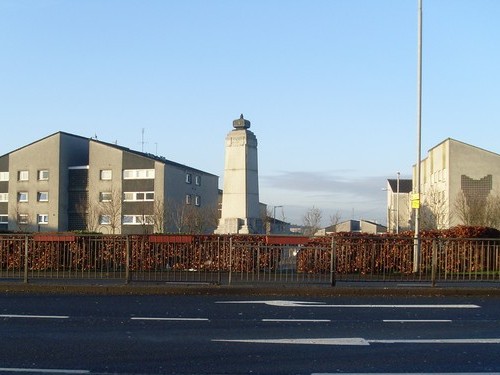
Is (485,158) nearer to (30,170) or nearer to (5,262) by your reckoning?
(30,170)

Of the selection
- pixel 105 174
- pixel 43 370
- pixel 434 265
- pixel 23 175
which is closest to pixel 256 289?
pixel 434 265

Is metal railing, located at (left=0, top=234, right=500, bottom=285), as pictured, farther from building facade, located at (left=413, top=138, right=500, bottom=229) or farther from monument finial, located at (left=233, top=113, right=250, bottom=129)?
building facade, located at (left=413, top=138, right=500, bottom=229)

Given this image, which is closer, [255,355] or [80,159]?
[255,355]

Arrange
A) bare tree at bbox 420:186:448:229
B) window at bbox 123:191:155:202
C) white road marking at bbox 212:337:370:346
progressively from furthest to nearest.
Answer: window at bbox 123:191:155:202 < bare tree at bbox 420:186:448:229 < white road marking at bbox 212:337:370:346

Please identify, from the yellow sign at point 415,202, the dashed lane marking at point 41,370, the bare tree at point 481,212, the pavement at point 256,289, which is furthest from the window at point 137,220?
the dashed lane marking at point 41,370

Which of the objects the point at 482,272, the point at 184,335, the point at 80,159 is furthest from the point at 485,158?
the point at 184,335

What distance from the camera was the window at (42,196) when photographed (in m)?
62.3

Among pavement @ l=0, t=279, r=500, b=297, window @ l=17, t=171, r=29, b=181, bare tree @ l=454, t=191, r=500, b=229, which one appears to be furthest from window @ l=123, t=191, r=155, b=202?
pavement @ l=0, t=279, r=500, b=297

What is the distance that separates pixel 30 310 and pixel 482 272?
446 inches

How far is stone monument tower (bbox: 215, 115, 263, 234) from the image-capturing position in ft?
103

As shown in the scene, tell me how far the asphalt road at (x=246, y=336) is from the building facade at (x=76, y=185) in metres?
44.3

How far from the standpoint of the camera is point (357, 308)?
14.6 m

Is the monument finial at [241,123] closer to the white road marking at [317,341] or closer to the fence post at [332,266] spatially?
the fence post at [332,266]

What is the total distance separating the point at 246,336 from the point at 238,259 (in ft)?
26.6
